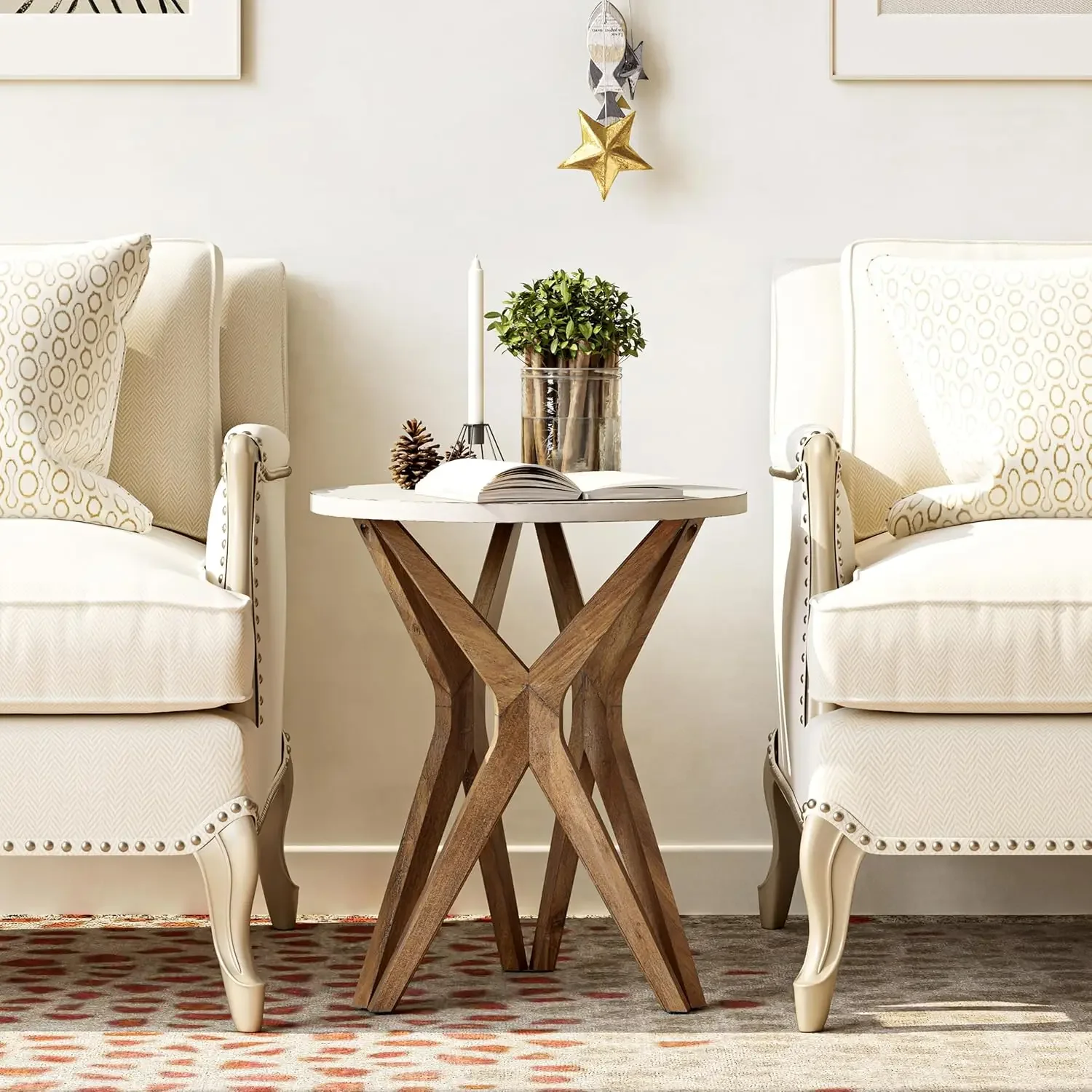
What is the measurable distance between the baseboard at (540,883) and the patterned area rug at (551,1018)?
90 mm

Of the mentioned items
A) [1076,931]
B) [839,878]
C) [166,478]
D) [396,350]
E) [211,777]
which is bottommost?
[1076,931]

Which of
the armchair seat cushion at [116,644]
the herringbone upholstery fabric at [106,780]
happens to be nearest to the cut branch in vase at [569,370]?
the armchair seat cushion at [116,644]

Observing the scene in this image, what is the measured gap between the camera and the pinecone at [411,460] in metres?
1.69

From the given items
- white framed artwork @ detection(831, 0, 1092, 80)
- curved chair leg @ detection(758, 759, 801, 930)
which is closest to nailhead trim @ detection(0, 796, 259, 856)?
curved chair leg @ detection(758, 759, 801, 930)

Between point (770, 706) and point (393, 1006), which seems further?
point (770, 706)

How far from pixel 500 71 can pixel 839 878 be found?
1.39 meters

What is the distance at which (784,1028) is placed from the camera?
1511 mm

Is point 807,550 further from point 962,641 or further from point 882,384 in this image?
point 882,384

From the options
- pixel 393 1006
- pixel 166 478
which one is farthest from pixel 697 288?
pixel 393 1006

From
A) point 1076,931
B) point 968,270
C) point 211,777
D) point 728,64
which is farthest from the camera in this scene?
point 728,64

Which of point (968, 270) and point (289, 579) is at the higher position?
point (968, 270)

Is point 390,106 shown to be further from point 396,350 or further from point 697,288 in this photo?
point 697,288

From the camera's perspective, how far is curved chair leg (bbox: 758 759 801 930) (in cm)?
196

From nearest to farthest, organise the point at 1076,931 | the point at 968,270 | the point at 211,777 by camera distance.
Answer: the point at 211,777 < the point at 968,270 < the point at 1076,931
